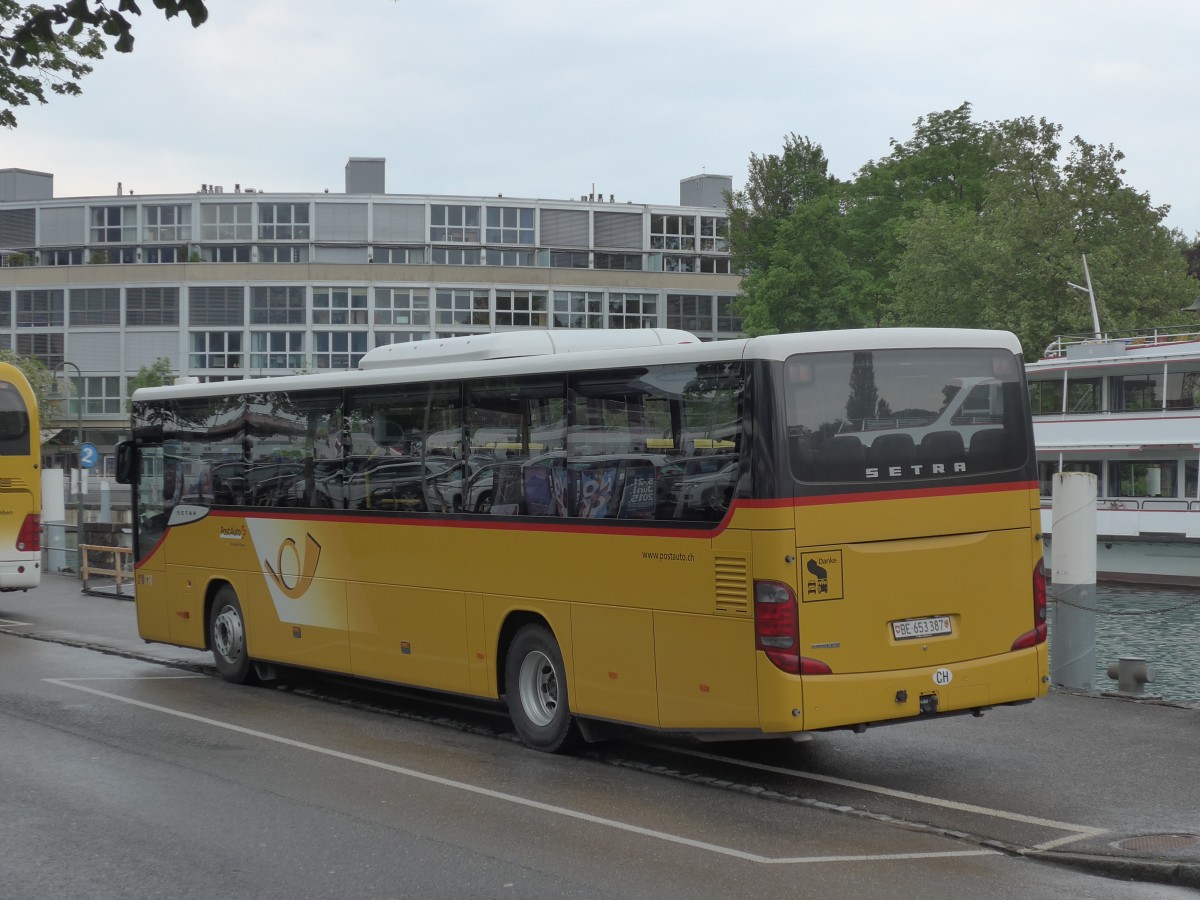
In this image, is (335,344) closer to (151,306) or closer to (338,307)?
(338,307)

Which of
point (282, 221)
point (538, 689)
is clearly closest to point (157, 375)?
point (282, 221)

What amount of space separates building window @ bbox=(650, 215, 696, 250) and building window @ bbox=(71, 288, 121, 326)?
36046 millimetres

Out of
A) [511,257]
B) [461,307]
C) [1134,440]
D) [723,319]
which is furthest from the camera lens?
[723,319]

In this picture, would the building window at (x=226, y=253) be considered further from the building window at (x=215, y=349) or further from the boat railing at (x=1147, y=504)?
the boat railing at (x=1147, y=504)

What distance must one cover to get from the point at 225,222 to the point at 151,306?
8.39m

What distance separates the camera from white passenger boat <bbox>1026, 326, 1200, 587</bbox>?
35.6m

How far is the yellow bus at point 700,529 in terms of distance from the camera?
9078 millimetres

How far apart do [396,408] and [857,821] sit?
5.71 metres

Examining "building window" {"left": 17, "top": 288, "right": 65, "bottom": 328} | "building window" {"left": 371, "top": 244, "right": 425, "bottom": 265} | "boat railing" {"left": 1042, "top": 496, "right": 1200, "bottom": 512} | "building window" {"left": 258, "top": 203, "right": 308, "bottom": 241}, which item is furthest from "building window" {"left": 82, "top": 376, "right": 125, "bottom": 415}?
"boat railing" {"left": 1042, "top": 496, "right": 1200, "bottom": 512}

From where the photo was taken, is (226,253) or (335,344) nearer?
(335,344)

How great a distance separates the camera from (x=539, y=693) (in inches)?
441

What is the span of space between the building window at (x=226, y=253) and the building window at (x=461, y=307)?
14.1 metres

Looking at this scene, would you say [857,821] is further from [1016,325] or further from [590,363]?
[1016,325]

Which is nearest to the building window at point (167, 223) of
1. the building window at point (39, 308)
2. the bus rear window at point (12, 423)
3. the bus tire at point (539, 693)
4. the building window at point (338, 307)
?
the building window at point (39, 308)
